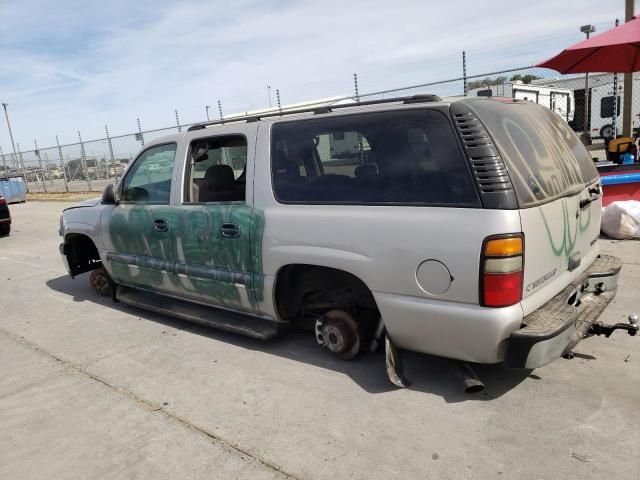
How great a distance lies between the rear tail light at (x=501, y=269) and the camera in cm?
270

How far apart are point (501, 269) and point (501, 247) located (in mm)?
118

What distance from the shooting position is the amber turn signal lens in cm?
269

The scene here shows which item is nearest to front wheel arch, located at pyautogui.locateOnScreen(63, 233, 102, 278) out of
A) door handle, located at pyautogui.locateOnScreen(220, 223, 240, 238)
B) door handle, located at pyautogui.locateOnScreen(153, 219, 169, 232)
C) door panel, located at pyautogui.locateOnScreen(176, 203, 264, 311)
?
door handle, located at pyautogui.locateOnScreen(153, 219, 169, 232)

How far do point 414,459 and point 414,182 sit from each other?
1534 mm

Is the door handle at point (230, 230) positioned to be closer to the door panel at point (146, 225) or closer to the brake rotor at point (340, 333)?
the door panel at point (146, 225)

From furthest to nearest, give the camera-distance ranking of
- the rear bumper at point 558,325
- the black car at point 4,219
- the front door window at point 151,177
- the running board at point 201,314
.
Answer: the black car at point 4,219
the front door window at point 151,177
the running board at point 201,314
the rear bumper at point 558,325

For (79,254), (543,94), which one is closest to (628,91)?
(79,254)

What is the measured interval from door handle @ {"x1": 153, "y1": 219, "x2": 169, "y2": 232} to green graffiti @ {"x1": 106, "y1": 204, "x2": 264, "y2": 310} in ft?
0.12

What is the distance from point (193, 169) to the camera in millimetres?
4473

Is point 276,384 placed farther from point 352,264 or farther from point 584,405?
point 584,405

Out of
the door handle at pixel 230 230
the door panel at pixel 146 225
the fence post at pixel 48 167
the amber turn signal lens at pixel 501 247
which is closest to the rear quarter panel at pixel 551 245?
the amber turn signal lens at pixel 501 247

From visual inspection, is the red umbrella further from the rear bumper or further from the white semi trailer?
the white semi trailer

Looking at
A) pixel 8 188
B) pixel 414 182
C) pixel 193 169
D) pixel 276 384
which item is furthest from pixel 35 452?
pixel 8 188

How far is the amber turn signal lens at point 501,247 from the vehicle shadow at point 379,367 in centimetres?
92
